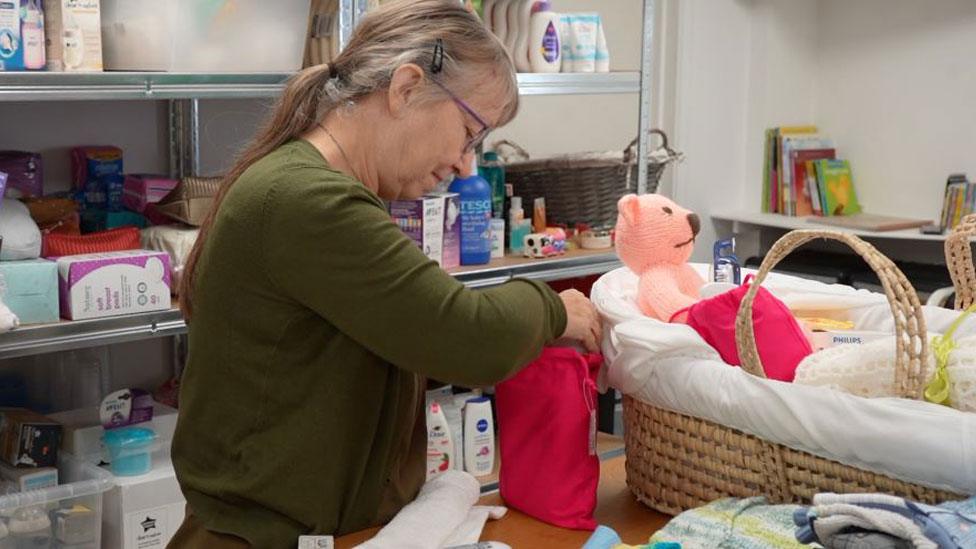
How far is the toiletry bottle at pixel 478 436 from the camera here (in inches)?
120

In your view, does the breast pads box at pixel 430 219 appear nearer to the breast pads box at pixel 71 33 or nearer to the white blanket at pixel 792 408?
the breast pads box at pixel 71 33

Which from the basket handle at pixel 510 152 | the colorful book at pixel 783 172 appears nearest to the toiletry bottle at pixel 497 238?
the basket handle at pixel 510 152

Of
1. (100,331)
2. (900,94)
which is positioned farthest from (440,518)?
(900,94)

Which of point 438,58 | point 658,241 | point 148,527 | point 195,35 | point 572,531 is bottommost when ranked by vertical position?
point 148,527

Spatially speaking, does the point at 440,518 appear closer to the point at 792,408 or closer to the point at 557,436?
the point at 557,436

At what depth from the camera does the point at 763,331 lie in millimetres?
1505

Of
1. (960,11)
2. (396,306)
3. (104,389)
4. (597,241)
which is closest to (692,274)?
(396,306)

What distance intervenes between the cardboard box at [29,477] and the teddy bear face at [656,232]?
1.45 m

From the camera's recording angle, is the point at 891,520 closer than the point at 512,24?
Yes

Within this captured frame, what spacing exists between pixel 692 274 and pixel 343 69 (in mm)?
680

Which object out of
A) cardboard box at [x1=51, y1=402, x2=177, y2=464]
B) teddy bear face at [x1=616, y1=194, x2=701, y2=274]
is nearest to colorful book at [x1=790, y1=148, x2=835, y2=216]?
cardboard box at [x1=51, y1=402, x2=177, y2=464]

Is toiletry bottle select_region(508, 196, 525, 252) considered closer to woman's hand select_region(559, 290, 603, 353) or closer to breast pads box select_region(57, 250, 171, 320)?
breast pads box select_region(57, 250, 171, 320)

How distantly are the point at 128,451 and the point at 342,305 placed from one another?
56.7 inches

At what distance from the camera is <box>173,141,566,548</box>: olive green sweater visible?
51.1 inches
